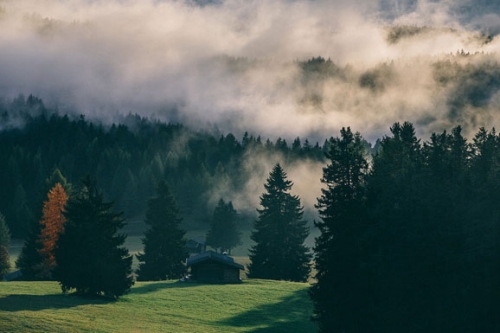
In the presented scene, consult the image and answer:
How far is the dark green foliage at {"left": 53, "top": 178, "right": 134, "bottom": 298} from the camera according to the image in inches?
2347

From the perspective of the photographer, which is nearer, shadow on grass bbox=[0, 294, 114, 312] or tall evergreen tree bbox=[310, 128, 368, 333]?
tall evergreen tree bbox=[310, 128, 368, 333]

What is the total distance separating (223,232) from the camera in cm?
14175

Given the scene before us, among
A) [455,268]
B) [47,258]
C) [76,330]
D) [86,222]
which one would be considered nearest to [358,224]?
[455,268]

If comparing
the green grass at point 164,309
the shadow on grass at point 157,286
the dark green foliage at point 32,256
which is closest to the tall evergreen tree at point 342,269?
the green grass at point 164,309

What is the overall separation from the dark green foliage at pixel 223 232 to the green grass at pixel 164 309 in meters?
59.8

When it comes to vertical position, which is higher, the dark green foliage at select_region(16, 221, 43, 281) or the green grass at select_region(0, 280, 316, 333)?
the dark green foliage at select_region(16, 221, 43, 281)

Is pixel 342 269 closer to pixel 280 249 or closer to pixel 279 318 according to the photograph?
pixel 279 318

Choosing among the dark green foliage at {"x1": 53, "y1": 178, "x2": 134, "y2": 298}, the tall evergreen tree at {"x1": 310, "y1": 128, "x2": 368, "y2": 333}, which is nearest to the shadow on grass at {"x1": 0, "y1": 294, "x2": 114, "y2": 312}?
the dark green foliage at {"x1": 53, "y1": 178, "x2": 134, "y2": 298}

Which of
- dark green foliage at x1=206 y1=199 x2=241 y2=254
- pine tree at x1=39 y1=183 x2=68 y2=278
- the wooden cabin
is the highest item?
dark green foliage at x1=206 y1=199 x2=241 y2=254

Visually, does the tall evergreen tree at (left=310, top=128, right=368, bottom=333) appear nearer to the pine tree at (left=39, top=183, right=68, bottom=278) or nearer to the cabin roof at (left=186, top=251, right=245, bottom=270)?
the cabin roof at (left=186, top=251, right=245, bottom=270)

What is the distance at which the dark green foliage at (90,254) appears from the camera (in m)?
59.6

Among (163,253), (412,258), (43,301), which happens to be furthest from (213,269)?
(412,258)

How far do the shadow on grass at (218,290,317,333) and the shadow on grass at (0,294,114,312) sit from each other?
1270cm

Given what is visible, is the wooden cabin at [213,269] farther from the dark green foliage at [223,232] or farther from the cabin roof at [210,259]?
the dark green foliage at [223,232]
